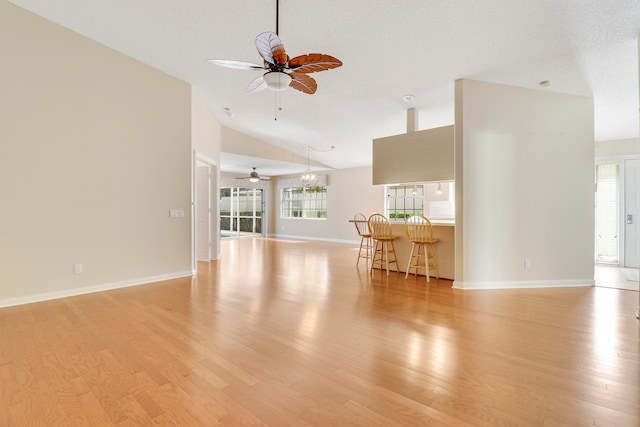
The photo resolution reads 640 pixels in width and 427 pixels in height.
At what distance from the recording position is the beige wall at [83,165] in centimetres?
336

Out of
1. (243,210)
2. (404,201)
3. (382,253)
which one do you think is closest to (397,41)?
(382,253)

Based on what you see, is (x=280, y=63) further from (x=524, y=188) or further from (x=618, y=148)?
(x=618, y=148)

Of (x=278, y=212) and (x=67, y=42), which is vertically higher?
(x=67, y=42)

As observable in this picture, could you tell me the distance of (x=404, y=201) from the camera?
27.4ft

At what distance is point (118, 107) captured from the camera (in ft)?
13.5

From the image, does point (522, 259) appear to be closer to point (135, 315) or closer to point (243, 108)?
point (135, 315)

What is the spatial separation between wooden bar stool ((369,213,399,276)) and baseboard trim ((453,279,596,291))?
1232 mm

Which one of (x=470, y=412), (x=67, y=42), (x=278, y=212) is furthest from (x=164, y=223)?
(x=278, y=212)

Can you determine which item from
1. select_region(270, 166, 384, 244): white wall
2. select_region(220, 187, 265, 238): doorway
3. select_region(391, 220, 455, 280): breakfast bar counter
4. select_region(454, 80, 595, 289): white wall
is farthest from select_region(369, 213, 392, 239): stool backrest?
select_region(220, 187, 265, 238): doorway

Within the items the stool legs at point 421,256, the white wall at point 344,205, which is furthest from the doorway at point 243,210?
the stool legs at point 421,256

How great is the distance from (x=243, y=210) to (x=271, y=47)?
10034mm

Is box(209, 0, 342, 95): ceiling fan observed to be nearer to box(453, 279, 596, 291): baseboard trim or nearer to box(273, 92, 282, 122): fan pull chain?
box(273, 92, 282, 122): fan pull chain

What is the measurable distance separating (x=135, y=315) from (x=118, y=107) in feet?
9.30

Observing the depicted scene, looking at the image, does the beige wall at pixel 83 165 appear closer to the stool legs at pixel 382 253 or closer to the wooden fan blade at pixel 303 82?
the wooden fan blade at pixel 303 82
